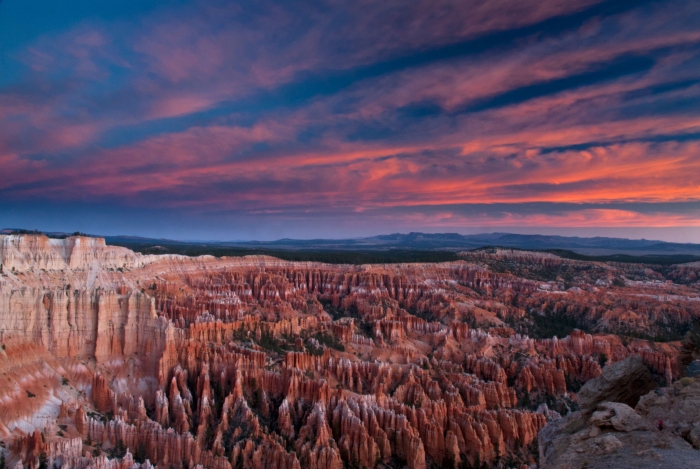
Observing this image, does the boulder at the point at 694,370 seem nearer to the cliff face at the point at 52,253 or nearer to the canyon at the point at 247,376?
the canyon at the point at 247,376

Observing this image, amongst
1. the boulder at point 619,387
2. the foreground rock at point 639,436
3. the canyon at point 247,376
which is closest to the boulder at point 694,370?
the boulder at point 619,387

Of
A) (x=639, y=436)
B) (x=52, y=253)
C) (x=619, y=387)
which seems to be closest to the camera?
(x=639, y=436)

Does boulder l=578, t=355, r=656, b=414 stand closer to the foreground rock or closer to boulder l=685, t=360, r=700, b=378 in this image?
the foreground rock

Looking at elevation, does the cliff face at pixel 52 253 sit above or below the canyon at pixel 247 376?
above

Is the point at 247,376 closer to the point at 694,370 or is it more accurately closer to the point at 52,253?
the point at 52,253

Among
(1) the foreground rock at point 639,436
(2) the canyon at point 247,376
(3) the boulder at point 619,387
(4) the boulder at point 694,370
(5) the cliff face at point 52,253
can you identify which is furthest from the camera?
(5) the cliff face at point 52,253

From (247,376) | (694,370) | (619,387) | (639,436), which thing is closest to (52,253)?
(247,376)
